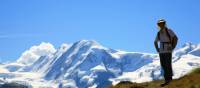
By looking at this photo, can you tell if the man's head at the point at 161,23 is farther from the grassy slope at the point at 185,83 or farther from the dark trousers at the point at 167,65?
the grassy slope at the point at 185,83

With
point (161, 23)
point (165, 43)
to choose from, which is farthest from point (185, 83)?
point (161, 23)

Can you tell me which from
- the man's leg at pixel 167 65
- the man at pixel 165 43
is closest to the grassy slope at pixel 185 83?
the man's leg at pixel 167 65

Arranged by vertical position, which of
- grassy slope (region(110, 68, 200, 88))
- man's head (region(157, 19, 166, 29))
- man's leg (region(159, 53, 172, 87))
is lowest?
grassy slope (region(110, 68, 200, 88))

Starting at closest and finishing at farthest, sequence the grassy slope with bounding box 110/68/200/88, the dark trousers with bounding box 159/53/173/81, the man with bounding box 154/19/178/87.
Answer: the grassy slope with bounding box 110/68/200/88, the dark trousers with bounding box 159/53/173/81, the man with bounding box 154/19/178/87

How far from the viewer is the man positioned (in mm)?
19172

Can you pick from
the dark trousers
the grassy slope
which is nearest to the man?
the dark trousers

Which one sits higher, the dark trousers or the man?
the man

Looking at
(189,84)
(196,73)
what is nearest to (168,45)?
(196,73)

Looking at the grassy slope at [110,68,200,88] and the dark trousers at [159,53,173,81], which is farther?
the dark trousers at [159,53,173,81]

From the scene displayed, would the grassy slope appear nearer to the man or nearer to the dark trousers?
the dark trousers

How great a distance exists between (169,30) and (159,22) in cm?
52

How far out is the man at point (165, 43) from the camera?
1917cm

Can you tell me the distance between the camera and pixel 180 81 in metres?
17.8

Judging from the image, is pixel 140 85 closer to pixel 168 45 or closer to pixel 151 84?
pixel 151 84
